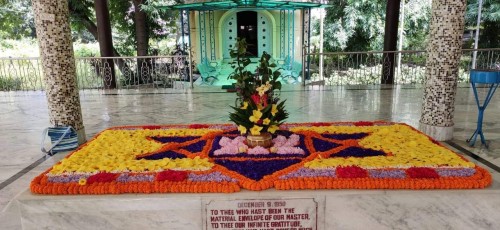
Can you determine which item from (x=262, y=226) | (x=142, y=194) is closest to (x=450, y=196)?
(x=262, y=226)

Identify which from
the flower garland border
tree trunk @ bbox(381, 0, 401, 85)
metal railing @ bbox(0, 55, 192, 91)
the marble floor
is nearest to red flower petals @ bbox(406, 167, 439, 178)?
the flower garland border

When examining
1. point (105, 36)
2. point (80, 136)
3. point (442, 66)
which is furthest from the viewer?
point (105, 36)

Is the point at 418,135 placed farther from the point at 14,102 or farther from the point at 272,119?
the point at 14,102

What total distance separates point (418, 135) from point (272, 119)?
1645mm

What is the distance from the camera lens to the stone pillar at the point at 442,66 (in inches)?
157

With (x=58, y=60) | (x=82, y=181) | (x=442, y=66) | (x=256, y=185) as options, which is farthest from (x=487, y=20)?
(x=82, y=181)

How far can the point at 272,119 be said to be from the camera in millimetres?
3281

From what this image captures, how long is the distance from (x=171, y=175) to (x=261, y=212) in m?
0.73

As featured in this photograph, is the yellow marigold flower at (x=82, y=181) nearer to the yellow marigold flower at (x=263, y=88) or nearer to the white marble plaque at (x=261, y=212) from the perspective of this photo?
the white marble plaque at (x=261, y=212)

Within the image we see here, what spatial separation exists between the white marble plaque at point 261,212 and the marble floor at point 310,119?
0.16m

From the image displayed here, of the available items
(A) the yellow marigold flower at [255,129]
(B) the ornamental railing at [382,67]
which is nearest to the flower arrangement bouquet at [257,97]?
(A) the yellow marigold flower at [255,129]

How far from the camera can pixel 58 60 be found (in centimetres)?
412

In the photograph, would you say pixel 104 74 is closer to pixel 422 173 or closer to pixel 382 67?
pixel 382 67

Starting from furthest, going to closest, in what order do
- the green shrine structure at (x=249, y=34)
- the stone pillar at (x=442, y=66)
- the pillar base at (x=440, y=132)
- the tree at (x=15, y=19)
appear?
the tree at (x=15, y=19), the green shrine structure at (x=249, y=34), the pillar base at (x=440, y=132), the stone pillar at (x=442, y=66)
